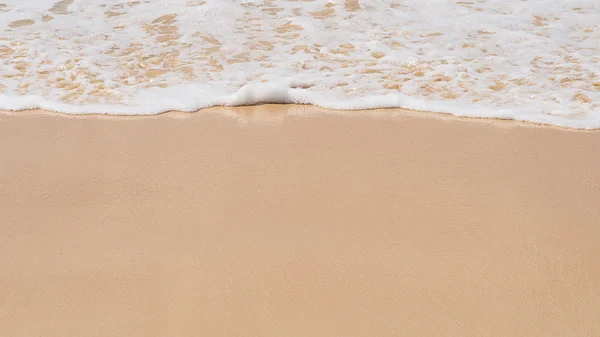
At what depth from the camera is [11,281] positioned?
8.19ft

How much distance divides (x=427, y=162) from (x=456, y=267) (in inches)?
32.1

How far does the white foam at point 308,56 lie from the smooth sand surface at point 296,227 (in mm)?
253

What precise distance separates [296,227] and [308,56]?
6.77 ft

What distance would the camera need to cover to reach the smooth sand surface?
2285 mm

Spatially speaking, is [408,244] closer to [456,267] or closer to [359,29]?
[456,267]

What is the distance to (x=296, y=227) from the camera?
276 cm

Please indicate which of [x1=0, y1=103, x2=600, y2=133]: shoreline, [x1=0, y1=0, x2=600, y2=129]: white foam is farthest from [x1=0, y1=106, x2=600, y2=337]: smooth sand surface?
[x1=0, y1=0, x2=600, y2=129]: white foam

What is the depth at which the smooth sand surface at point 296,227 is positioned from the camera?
2.29 m

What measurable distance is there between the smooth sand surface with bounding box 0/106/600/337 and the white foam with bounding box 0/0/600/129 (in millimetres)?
253

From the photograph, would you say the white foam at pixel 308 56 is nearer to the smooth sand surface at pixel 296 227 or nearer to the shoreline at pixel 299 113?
the shoreline at pixel 299 113

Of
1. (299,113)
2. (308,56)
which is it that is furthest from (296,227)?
(308,56)

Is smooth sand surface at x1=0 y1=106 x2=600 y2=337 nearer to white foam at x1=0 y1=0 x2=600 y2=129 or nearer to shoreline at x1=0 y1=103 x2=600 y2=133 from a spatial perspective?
shoreline at x1=0 y1=103 x2=600 y2=133

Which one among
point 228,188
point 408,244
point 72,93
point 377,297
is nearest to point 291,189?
point 228,188

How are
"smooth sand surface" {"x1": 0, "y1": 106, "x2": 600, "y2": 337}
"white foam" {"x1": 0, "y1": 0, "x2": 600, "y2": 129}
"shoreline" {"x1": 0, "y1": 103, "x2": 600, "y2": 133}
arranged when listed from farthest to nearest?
1. "white foam" {"x1": 0, "y1": 0, "x2": 600, "y2": 129}
2. "shoreline" {"x1": 0, "y1": 103, "x2": 600, "y2": 133}
3. "smooth sand surface" {"x1": 0, "y1": 106, "x2": 600, "y2": 337}
